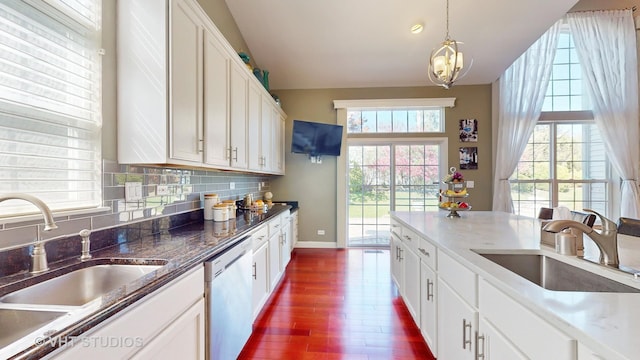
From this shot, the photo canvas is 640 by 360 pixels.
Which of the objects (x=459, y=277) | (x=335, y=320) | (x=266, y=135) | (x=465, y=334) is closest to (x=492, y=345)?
(x=465, y=334)

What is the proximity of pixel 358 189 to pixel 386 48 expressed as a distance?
7.64 feet

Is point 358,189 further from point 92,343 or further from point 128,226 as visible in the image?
point 92,343

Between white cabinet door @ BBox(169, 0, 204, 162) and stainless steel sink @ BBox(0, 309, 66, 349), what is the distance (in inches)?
34.9

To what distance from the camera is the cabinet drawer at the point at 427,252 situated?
1673 mm

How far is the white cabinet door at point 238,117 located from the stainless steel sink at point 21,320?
1.61 meters

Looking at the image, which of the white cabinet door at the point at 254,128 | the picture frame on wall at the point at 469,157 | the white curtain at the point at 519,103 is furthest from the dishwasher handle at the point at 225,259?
the white curtain at the point at 519,103

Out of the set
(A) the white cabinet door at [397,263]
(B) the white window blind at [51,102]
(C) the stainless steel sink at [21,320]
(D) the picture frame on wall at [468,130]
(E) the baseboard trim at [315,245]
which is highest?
(D) the picture frame on wall at [468,130]

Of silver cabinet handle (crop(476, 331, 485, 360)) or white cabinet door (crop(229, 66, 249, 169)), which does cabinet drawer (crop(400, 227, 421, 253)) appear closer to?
silver cabinet handle (crop(476, 331, 485, 360))

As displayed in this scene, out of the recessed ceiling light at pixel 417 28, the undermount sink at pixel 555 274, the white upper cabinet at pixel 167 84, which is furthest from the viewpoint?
the recessed ceiling light at pixel 417 28

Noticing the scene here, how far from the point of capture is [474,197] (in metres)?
4.50

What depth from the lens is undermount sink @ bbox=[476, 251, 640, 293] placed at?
1.02 meters

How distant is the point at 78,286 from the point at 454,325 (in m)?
1.80

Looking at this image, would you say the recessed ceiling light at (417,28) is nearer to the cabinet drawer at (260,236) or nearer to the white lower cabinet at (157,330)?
the cabinet drawer at (260,236)

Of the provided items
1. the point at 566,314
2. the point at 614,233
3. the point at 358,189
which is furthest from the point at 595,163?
the point at 566,314
